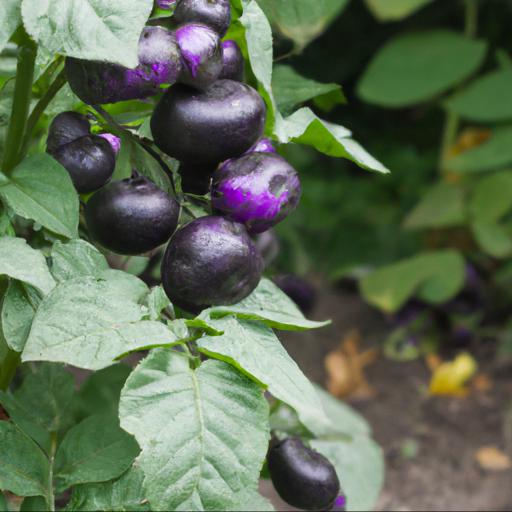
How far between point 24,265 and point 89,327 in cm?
8

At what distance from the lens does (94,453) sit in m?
0.72

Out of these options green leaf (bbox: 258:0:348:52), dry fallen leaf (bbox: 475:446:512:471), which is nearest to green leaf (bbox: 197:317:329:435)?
green leaf (bbox: 258:0:348:52)

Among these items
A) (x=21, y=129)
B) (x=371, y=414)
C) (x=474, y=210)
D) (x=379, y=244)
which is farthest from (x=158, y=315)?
(x=379, y=244)

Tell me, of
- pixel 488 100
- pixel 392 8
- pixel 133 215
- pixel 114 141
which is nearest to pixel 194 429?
pixel 133 215

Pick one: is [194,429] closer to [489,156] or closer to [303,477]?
[303,477]

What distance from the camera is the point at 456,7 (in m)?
2.63

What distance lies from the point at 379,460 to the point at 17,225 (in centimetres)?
64

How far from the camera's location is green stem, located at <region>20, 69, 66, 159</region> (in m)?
0.62

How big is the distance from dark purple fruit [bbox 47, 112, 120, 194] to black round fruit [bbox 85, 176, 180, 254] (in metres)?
0.03

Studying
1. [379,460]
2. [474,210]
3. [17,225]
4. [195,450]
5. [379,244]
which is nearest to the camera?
[195,450]

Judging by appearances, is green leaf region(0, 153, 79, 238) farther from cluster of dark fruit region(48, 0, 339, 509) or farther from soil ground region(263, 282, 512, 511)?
soil ground region(263, 282, 512, 511)

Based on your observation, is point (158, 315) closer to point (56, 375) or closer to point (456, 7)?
point (56, 375)

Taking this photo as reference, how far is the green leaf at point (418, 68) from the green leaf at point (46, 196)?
149 cm

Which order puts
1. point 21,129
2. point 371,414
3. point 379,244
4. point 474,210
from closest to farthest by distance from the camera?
point 21,129
point 371,414
point 474,210
point 379,244
